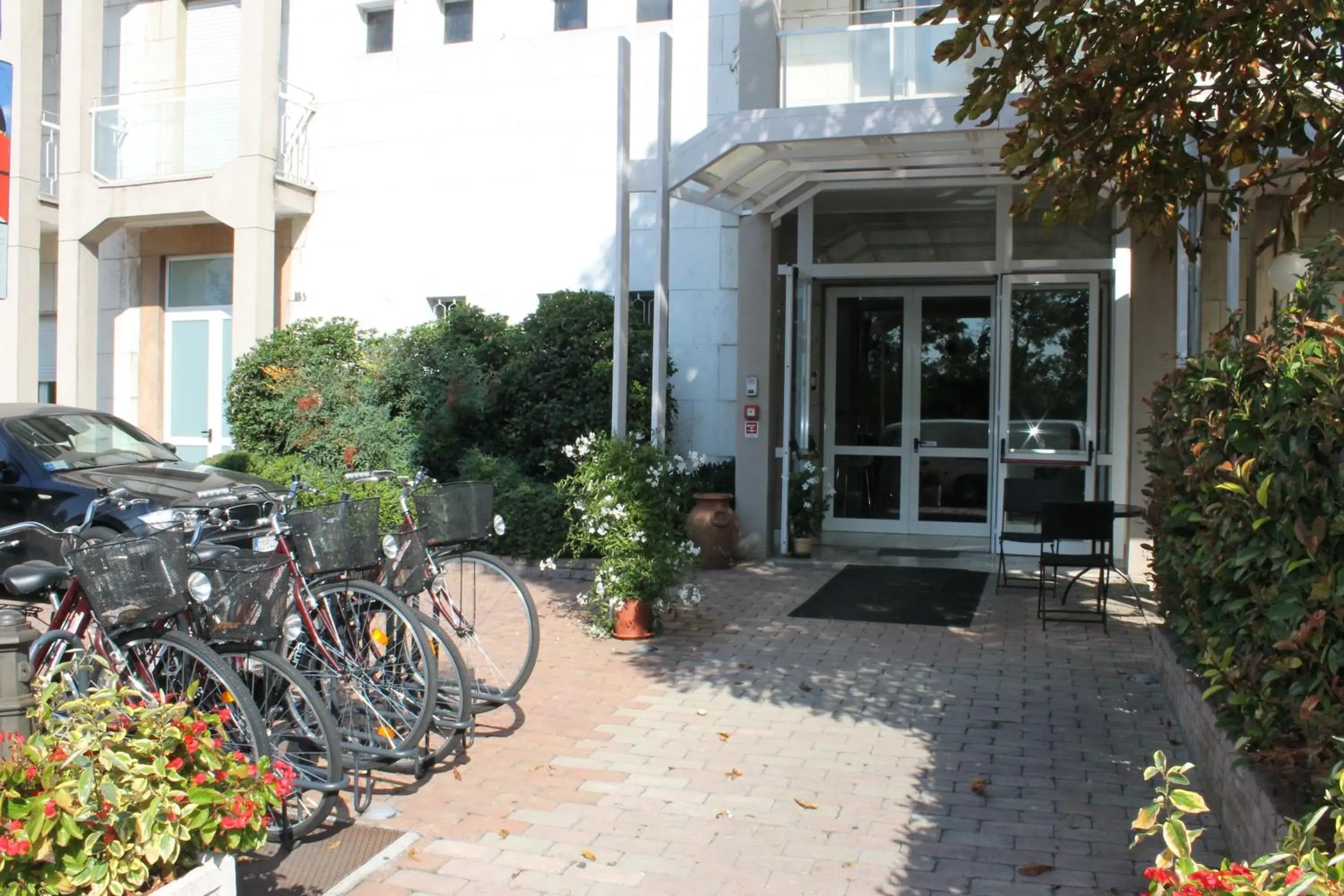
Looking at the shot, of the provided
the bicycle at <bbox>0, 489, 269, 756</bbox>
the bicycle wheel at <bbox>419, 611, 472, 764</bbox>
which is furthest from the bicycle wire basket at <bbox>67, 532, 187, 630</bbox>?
the bicycle wheel at <bbox>419, 611, 472, 764</bbox>

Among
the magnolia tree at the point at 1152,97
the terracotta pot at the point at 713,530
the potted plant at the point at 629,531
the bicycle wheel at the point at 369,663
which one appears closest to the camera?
the bicycle wheel at the point at 369,663

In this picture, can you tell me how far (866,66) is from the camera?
10414 mm

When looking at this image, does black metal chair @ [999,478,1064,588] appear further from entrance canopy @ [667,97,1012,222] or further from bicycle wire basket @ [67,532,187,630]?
bicycle wire basket @ [67,532,187,630]

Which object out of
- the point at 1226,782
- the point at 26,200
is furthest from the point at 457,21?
the point at 1226,782

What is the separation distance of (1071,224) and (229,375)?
9463 mm

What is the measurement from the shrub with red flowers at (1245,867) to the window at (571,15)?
1261cm

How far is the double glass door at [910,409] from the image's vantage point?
40.7 feet

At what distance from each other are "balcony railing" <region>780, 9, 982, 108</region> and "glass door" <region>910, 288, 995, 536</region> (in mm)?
2718

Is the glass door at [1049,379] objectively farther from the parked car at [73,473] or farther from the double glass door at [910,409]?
the parked car at [73,473]

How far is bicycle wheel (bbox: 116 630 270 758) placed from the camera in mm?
3953

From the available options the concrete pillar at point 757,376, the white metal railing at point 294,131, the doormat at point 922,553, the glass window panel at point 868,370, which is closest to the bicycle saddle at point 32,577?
the concrete pillar at point 757,376

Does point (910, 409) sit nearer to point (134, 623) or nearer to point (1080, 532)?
point (1080, 532)

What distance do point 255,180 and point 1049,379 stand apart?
9341 mm

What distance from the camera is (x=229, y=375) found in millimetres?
13594
